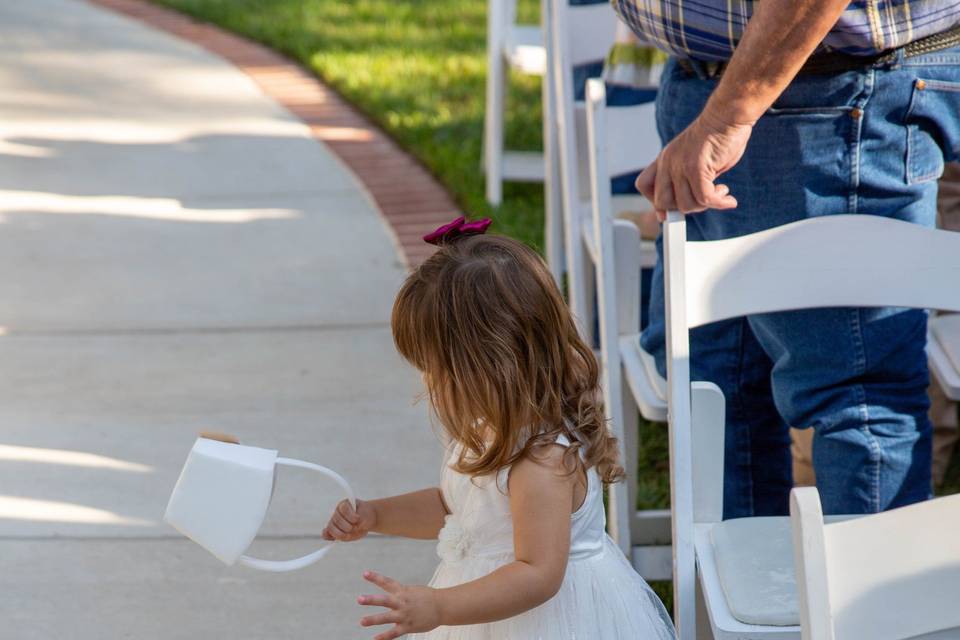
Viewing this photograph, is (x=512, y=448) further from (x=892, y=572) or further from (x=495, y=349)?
(x=892, y=572)

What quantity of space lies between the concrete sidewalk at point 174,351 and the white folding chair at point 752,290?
0.94 m

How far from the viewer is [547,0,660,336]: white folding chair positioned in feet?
10.9

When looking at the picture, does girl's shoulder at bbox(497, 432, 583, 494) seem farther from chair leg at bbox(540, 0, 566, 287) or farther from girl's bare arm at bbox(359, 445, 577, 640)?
chair leg at bbox(540, 0, 566, 287)

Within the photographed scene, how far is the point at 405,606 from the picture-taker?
1603 millimetres

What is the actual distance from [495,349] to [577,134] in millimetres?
1994

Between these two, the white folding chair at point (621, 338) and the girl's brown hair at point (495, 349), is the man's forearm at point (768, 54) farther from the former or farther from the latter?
the white folding chair at point (621, 338)

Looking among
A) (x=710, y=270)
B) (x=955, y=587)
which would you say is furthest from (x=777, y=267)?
(x=955, y=587)

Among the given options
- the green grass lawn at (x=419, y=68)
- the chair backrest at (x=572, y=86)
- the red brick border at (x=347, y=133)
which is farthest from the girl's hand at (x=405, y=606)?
the green grass lawn at (x=419, y=68)

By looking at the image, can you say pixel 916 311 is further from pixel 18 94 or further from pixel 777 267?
pixel 18 94

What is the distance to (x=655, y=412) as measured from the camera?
2.39m

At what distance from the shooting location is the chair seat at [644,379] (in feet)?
7.84

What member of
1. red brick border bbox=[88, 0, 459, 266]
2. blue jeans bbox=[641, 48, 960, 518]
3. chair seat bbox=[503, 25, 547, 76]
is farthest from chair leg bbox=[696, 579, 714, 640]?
chair seat bbox=[503, 25, 547, 76]

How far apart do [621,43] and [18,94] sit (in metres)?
4.25

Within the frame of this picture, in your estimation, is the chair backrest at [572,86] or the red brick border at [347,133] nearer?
the chair backrest at [572,86]
